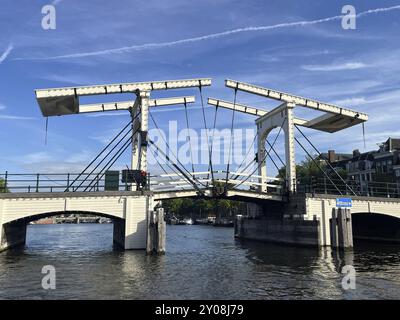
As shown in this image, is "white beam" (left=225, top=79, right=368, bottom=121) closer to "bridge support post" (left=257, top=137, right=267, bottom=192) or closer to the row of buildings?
"bridge support post" (left=257, top=137, right=267, bottom=192)

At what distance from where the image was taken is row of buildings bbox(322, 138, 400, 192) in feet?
185

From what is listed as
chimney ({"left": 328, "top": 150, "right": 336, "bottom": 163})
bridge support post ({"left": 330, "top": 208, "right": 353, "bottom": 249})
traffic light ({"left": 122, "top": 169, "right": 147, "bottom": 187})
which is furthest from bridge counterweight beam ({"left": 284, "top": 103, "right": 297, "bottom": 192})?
chimney ({"left": 328, "top": 150, "right": 336, "bottom": 163})

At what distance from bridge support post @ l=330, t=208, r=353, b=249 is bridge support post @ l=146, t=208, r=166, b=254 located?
1154cm

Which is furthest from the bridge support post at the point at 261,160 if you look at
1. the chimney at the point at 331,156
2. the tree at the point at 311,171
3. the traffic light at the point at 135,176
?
the chimney at the point at 331,156

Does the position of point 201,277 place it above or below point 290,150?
below

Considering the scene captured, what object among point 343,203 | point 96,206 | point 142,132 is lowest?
point 96,206

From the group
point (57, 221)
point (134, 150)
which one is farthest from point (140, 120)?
A: point (57, 221)

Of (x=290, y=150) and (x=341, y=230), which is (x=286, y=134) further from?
(x=341, y=230)

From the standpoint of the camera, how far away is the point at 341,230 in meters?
25.6

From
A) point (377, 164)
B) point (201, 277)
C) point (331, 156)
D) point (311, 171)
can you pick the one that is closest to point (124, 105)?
point (201, 277)

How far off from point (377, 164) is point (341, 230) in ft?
139

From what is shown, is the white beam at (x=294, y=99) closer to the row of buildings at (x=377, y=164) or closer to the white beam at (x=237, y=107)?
the white beam at (x=237, y=107)
